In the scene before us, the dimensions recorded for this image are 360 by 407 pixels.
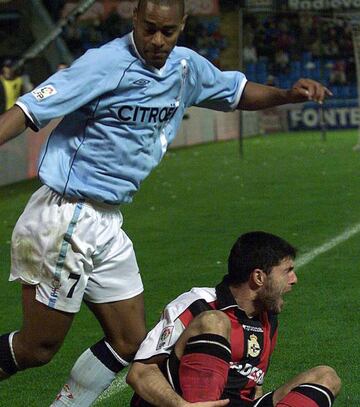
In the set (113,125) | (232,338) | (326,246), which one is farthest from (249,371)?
(326,246)

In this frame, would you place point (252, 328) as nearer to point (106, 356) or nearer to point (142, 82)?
point (106, 356)

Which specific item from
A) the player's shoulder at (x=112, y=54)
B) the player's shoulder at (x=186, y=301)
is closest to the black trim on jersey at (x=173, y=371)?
the player's shoulder at (x=186, y=301)

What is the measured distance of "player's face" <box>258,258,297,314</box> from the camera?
17.8 feet

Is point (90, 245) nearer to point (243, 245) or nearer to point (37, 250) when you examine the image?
point (37, 250)

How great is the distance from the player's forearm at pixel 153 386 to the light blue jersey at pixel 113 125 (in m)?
0.91

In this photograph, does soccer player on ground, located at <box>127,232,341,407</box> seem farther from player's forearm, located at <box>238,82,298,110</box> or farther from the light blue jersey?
player's forearm, located at <box>238,82,298,110</box>

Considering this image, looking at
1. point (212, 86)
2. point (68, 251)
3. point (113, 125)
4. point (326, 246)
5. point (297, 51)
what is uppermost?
point (113, 125)

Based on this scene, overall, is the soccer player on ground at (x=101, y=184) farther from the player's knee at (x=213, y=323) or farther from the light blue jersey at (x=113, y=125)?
the player's knee at (x=213, y=323)

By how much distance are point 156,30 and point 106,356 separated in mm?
1560

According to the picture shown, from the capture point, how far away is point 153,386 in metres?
5.18

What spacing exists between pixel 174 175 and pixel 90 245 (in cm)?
1509

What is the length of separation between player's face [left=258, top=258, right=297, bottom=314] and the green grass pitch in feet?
4.82

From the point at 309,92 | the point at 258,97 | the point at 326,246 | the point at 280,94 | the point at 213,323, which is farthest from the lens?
the point at 326,246

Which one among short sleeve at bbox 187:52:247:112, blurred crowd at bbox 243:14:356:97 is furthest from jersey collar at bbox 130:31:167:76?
blurred crowd at bbox 243:14:356:97
